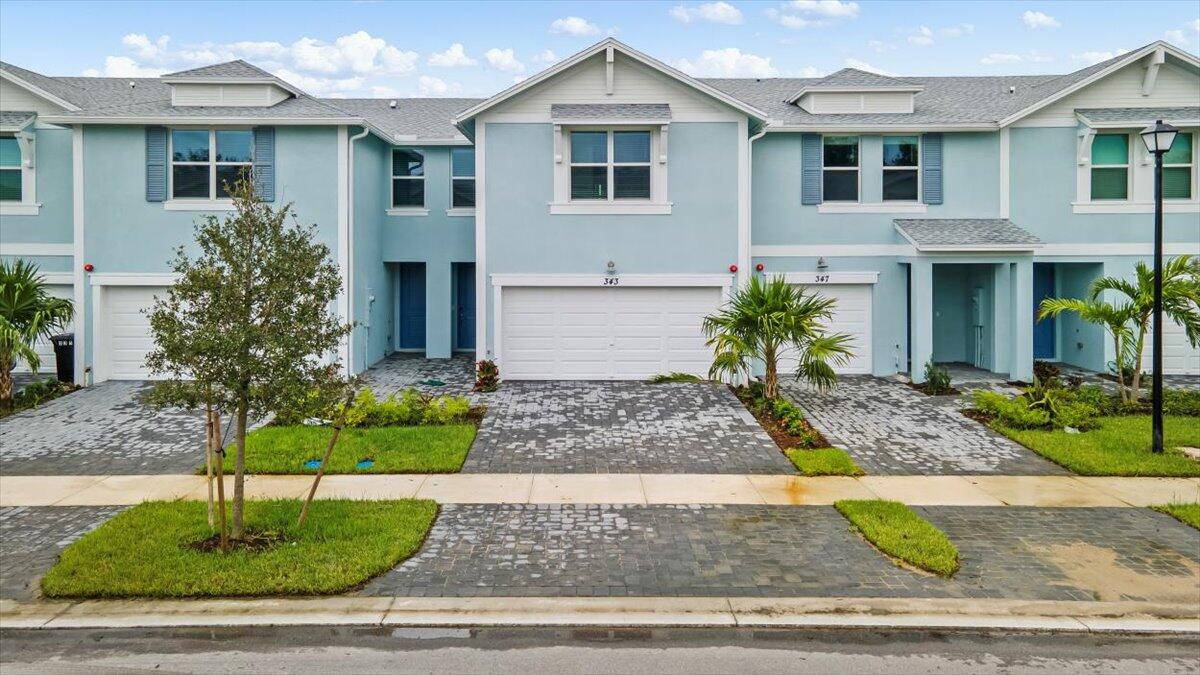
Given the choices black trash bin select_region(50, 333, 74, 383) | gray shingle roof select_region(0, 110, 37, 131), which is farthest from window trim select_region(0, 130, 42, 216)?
black trash bin select_region(50, 333, 74, 383)

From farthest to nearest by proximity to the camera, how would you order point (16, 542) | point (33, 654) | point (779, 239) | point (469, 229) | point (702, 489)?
1. point (469, 229)
2. point (779, 239)
3. point (702, 489)
4. point (16, 542)
5. point (33, 654)

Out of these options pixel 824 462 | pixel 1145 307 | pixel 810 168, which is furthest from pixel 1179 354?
pixel 824 462

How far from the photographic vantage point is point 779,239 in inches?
765

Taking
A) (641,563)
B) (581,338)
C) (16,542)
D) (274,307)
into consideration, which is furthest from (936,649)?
(581,338)

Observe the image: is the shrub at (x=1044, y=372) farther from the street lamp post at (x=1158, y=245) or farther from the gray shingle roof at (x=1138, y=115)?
the gray shingle roof at (x=1138, y=115)

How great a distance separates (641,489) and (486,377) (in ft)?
23.9

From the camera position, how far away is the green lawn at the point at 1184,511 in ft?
Result: 30.7

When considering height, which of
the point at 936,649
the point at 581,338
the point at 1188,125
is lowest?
the point at 936,649

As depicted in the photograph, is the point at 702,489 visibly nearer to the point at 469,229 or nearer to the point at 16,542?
the point at 16,542

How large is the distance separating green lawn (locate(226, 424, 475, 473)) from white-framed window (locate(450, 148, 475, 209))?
9.70 m

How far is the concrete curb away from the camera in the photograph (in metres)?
6.86

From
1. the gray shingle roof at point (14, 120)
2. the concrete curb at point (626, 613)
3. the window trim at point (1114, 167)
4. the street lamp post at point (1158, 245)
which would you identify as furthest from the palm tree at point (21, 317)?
the window trim at point (1114, 167)

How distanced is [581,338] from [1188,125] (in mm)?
13673

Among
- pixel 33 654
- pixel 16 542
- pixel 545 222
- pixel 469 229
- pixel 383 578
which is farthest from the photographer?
pixel 469 229
